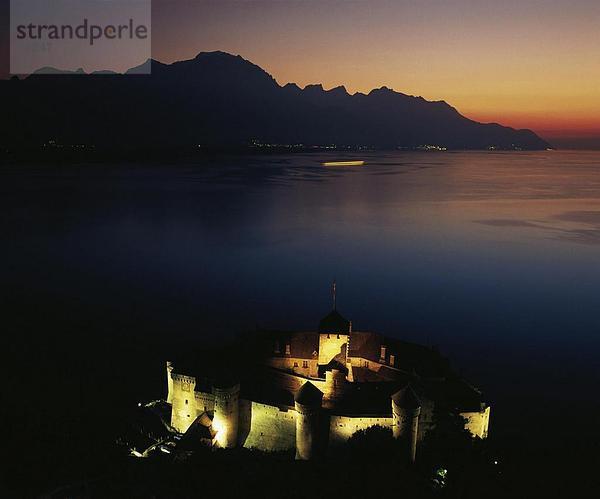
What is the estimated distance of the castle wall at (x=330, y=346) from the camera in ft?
123

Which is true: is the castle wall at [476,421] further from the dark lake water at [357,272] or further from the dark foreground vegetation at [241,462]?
the dark lake water at [357,272]

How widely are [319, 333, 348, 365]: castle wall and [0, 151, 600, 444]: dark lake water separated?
724 inches

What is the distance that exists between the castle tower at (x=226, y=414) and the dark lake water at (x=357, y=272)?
80.0 feet

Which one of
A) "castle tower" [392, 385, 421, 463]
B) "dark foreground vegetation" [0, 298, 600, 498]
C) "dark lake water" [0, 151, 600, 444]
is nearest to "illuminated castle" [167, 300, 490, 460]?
"castle tower" [392, 385, 421, 463]

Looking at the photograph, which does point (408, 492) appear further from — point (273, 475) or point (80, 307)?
point (80, 307)

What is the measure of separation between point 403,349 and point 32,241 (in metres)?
88.3

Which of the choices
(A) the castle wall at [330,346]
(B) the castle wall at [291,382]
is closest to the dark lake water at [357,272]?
(A) the castle wall at [330,346]

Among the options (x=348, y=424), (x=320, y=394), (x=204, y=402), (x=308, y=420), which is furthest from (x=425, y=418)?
(x=204, y=402)

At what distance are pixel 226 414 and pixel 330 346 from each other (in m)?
8.20

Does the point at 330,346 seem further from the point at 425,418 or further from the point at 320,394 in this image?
the point at 425,418

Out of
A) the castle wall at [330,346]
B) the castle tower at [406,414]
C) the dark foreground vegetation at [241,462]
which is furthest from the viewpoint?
the castle wall at [330,346]

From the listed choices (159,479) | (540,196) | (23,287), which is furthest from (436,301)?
(540,196)

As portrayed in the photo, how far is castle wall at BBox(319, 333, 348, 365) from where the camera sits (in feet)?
123

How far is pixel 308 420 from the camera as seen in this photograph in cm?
3225
